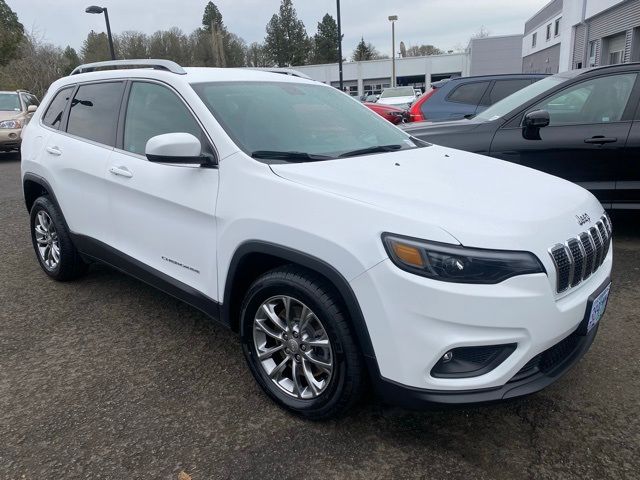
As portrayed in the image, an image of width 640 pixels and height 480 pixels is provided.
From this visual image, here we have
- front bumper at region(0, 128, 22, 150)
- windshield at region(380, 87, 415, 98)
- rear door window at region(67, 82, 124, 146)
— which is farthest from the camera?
windshield at region(380, 87, 415, 98)

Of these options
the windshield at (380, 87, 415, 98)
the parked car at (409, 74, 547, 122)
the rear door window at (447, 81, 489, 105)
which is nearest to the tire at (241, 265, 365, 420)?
the parked car at (409, 74, 547, 122)

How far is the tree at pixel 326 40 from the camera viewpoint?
253 ft

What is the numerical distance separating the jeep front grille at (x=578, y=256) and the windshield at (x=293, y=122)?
1239 mm

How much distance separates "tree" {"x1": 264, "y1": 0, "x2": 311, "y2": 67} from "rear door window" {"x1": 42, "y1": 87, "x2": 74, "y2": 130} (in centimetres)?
7462

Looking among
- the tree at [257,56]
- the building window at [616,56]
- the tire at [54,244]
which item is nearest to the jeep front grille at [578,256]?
the tire at [54,244]

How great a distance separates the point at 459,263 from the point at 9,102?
14.8 metres

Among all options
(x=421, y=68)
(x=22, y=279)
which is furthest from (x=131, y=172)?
(x=421, y=68)

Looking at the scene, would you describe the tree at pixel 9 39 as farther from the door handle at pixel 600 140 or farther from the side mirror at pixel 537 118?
the door handle at pixel 600 140

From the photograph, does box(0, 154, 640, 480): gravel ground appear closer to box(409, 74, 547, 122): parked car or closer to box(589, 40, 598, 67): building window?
box(409, 74, 547, 122): parked car

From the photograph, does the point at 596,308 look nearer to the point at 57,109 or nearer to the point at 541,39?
the point at 57,109

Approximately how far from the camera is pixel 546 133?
4.96 m

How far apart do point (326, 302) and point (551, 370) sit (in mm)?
997

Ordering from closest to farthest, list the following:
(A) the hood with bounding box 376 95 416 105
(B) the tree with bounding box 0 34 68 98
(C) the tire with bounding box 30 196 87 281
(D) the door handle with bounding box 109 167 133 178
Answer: (D) the door handle with bounding box 109 167 133 178 → (C) the tire with bounding box 30 196 87 281 → (A) the hood with bounding box 376 95 416 105 → (B) the tree with bounding box 0 34 68 98

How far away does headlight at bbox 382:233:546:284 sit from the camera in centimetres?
201
